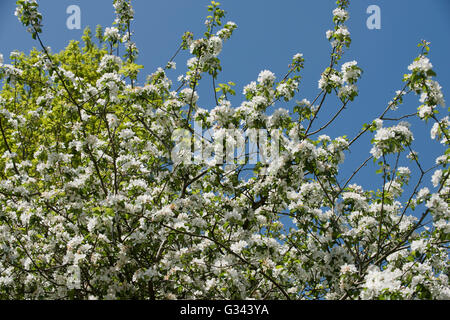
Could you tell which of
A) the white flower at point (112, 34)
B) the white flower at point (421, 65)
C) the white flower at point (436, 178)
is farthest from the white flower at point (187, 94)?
the white flower at point (436, 178)

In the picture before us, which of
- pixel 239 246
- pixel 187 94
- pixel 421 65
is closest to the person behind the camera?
pixel 421 65

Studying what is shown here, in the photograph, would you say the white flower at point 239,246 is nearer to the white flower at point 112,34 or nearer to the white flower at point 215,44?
the white flower at point 215,44

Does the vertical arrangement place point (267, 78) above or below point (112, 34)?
below

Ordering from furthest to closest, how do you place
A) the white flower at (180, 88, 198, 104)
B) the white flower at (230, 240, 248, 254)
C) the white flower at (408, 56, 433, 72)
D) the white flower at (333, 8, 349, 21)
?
the white flower at (180, 88, 198, 104)
the white flower at (333, 8, 349, 21)
the white flower at (230, 240, 248, 254)
the white flower at (408, 56, 433, 72)

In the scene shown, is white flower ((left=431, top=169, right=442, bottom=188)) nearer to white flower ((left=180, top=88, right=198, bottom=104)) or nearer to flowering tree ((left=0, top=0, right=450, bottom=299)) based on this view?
flowering tree ((left=0, top=0, right=450, bottom=299))

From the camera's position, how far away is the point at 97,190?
654 centimetres

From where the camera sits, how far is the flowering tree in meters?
5.09

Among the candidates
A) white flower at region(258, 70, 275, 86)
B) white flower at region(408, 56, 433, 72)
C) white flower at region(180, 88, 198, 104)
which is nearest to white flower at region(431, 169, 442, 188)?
white flower at region(408, 56, 433, 72)

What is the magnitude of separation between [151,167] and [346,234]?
11.2 feet

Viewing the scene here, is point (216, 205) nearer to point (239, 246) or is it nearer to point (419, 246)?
point (239, 246)

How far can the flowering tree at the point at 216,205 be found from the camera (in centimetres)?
509

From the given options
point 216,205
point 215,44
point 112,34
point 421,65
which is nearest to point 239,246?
point 216,205

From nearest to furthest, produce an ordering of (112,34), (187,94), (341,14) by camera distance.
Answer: (341,14)
(187,94)
(112,34)

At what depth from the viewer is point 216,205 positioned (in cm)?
699
